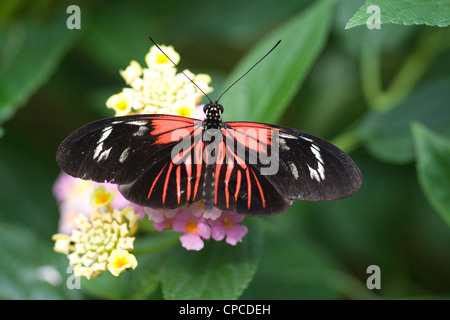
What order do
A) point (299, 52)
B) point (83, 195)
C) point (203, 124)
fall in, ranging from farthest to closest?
1. point (83, 195)
2. point (299, 52)
3. point (203, 124)

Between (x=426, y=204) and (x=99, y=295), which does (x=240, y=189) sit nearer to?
(x=99, y=295)

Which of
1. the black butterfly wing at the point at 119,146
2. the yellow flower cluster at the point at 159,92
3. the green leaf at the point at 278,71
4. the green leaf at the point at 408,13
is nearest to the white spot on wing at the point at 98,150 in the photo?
the black butterfly wing at the point at 119,146

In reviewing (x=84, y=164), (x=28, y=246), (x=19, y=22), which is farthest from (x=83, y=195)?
(x=19, y=22)


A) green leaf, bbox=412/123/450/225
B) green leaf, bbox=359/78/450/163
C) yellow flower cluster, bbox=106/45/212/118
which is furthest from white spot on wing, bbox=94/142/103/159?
green leaf, bbox=359/78/450/163

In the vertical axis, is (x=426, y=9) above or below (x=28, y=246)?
above

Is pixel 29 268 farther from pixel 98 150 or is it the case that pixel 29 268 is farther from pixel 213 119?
pixel 213 119
